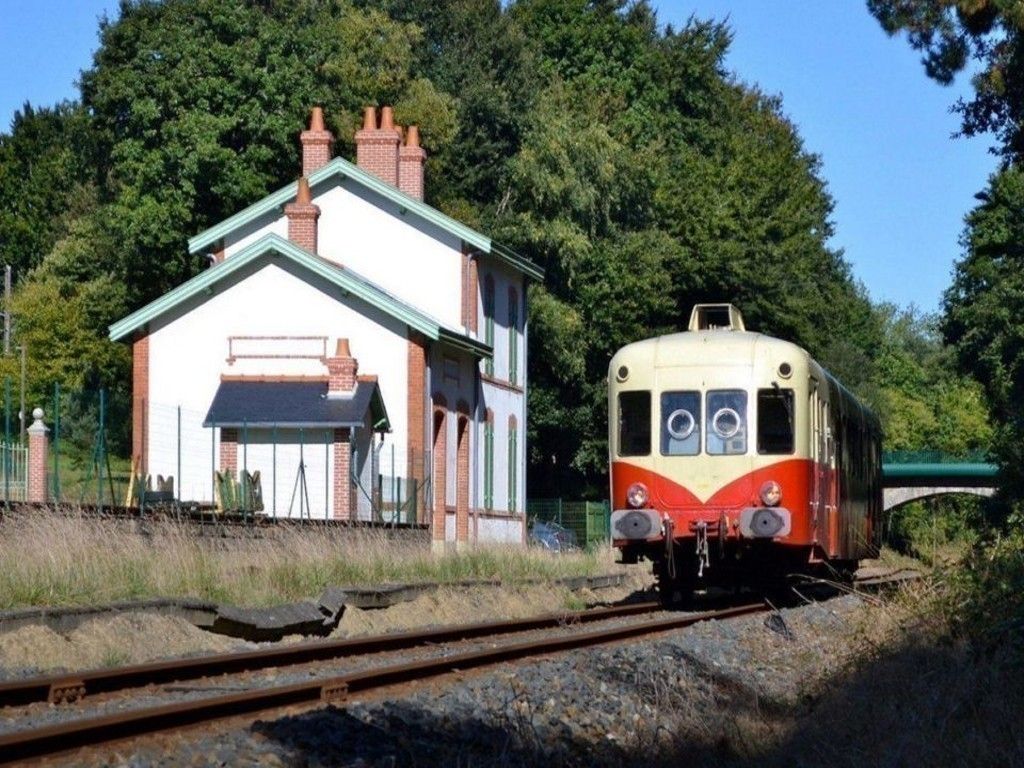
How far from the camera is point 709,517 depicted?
67.4ft

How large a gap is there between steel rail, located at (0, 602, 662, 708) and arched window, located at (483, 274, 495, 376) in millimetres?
25302

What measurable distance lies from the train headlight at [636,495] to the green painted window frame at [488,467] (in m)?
23.1

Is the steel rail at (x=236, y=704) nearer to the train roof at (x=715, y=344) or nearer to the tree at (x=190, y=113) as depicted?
the train roof at (x=715, y=344)

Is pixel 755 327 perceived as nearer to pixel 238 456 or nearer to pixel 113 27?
pixel 113 27

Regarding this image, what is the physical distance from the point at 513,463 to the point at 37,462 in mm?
23947

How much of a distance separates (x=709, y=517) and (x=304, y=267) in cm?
1988

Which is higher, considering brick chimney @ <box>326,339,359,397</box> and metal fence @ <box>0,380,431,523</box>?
brick chimney @ <box>326,339,359,397</box>

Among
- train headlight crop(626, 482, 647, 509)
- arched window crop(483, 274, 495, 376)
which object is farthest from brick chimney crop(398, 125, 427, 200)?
train headlight crop(626, 482, 647, 509)

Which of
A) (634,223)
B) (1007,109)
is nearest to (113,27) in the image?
(634,223)

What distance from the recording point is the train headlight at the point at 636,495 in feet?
68.2

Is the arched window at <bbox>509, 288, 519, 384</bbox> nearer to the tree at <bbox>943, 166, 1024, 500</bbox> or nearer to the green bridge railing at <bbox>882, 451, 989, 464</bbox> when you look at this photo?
the tree at <bbox>943, 166, 1024, 500</bbox>

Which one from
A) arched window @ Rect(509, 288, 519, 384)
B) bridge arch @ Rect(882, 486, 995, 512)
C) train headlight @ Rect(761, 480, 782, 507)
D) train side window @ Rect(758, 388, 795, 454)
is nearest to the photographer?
train headlight @ Rect(761, 480, 782, 507)

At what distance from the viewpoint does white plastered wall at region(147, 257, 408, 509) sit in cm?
3866

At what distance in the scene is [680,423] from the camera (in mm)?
20844
